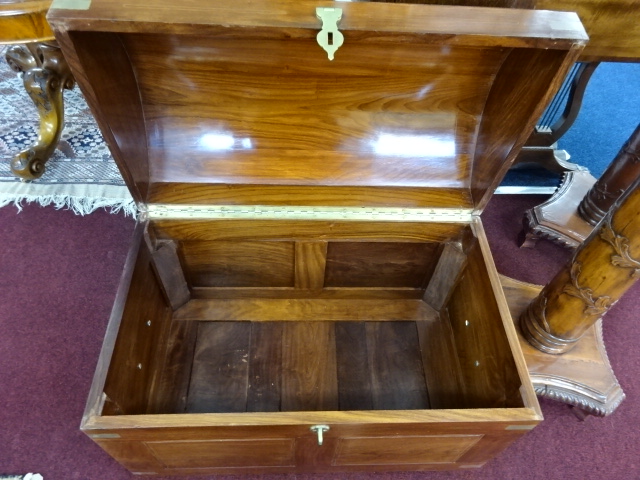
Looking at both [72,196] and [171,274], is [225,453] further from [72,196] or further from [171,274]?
[72,196]

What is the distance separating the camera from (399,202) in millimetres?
982

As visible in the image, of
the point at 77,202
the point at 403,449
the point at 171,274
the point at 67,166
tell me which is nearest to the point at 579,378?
the point at 403,449

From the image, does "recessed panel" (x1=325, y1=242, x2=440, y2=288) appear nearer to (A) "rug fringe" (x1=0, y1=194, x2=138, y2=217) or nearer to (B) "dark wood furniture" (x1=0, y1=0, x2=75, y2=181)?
(A) "rug fringe" (x1=0, y1=194, x2=138, y2=217)

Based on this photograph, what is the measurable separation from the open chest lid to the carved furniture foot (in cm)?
42

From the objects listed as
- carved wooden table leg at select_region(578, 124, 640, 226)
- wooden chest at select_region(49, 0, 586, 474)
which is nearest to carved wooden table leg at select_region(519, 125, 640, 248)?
carved wooden table leg at select_region(578, 124, 640, 226)

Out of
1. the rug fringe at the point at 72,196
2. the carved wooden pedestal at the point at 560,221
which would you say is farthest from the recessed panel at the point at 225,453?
the carved wooden pedestal at the point at 560,221

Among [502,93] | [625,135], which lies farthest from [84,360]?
[625,135]

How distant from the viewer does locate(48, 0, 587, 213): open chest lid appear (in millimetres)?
631

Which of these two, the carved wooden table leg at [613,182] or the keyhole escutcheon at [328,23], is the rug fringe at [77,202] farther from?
the carved wooden table leg at [613,182]

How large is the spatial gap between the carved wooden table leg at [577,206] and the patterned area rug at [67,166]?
1278 mm

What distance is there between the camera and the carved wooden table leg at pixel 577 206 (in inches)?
52.2

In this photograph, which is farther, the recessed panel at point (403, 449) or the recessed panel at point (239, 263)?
the recessed panel at point (239, 263)

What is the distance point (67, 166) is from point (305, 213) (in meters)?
1.09

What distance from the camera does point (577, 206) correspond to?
1498mm
